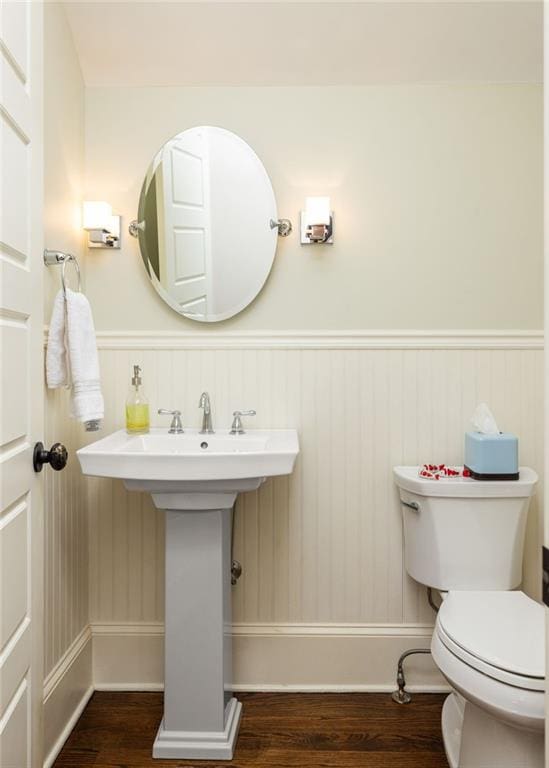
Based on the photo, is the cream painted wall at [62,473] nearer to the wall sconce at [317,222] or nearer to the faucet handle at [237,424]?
the faucet handle at [237,424]

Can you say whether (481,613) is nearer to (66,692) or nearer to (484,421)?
(484,421)

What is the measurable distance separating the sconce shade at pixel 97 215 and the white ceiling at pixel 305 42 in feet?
1.58

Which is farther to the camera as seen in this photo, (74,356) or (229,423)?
(229,423)

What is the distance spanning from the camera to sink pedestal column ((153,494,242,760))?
69.2 inches

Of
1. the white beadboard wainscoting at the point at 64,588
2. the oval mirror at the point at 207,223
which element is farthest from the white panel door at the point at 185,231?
the white beadboard wainscoting at the point at 64,588

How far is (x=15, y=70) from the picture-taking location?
109cm

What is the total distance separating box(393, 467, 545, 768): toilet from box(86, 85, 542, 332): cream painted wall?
64 cm

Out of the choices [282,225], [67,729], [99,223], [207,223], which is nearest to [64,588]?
[67,729]

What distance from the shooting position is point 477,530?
6.16 ft

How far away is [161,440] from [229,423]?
28 cm

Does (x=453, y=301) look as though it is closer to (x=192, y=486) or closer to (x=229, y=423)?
(x=229, y=423)

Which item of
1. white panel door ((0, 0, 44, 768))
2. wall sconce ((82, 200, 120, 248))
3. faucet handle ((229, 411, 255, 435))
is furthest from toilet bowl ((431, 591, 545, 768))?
wall sconce ((82, 200, 120, 248))

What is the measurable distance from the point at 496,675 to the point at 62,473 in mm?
1416

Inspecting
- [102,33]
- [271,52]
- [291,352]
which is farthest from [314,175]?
[102,33]
